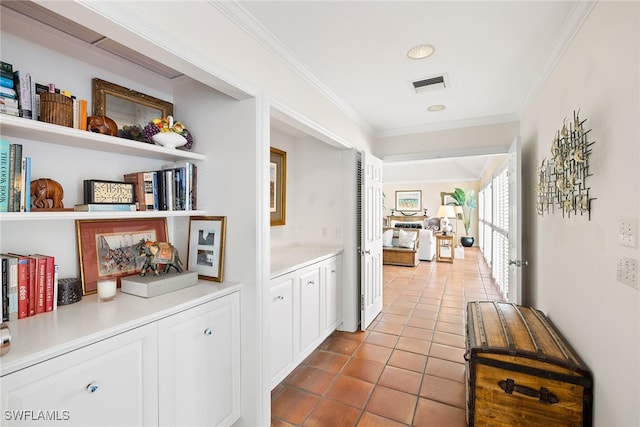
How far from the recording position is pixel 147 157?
1922mm

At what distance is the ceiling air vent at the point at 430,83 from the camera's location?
2.54 metres

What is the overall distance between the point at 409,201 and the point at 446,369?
9.20 m

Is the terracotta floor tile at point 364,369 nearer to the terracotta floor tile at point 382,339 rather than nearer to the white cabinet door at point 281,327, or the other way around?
the terracotta floor tile at point 382,339

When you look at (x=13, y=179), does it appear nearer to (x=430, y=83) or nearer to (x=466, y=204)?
(x=430, y=83)

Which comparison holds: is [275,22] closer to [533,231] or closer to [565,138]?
[565,138]

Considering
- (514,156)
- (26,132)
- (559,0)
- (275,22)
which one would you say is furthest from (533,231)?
(26,132)

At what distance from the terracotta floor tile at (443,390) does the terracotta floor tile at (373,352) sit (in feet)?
1.43

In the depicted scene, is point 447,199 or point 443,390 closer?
point 443,390

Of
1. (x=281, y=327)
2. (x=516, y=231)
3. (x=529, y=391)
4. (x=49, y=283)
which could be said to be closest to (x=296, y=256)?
(x=281, y=327)

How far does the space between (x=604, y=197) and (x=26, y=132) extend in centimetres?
263

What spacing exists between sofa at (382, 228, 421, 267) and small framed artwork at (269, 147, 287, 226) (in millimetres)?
4208

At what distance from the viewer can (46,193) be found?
1.38 m

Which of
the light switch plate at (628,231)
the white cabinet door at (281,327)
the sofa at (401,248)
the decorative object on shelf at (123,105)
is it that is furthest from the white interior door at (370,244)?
the sofa at (401,248)

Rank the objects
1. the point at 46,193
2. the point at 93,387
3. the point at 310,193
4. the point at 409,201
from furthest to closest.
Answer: the point at 409,201 → the point at 310,193 → the point at 46,193 → the point at 93,387
